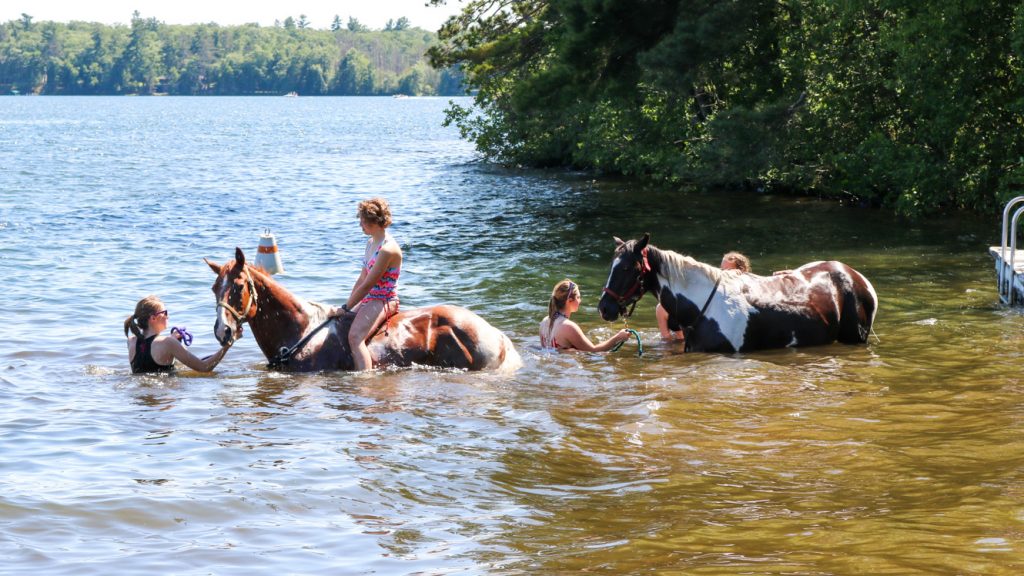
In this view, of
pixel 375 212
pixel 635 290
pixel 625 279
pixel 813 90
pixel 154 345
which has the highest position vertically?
pixel 813 90

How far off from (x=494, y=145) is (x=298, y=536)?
1684 inches

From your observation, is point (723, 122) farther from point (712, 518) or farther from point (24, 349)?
point (712, 518)

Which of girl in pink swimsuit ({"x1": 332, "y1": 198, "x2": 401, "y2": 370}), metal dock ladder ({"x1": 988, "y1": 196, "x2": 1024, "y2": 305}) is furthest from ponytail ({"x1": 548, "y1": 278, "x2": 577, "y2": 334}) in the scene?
metal dock ladder ({"x1": 988, "y1": 196, "x2": 1024, "y2": 305})

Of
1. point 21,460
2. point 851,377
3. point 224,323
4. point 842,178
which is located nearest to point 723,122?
point 842,178

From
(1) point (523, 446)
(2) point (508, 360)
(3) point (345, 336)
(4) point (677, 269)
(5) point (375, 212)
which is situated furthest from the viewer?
(4) point (677, 269)

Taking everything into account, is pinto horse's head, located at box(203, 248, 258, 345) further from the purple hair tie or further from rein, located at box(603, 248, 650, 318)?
rein, located at box(603, 248, 650, 318)

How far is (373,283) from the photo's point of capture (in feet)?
35.4

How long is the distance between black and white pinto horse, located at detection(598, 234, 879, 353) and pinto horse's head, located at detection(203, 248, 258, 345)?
375 cm

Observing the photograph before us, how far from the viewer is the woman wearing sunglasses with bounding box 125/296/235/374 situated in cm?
1127

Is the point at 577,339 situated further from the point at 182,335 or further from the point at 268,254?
the point at 268,254

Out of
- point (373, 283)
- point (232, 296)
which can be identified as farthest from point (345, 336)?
point (232, 296)

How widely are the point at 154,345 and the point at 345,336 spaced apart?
6.49 ft

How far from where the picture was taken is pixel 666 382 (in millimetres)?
11406

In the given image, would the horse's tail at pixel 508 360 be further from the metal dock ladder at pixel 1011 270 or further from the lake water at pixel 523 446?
the metal dock ladder at pixel 1011 270
